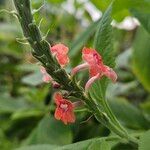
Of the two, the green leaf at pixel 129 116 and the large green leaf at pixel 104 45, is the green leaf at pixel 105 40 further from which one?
the green leaf at pixel 129 116

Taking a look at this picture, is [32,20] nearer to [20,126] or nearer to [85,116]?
[85,116]

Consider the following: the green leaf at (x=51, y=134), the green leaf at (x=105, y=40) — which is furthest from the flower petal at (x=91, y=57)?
the green leaf at (x=51, y=134)

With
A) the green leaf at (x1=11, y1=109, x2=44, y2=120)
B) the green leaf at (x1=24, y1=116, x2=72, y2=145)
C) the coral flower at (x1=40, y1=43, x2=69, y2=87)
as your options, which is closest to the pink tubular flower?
the coral flower at (x1=40, y1=43, x2=69, y2=87)

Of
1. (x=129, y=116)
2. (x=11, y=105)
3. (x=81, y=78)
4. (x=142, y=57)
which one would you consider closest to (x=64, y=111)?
(x=81, y=78)

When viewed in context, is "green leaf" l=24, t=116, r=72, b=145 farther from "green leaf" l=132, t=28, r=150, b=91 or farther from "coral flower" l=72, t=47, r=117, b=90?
"coral flower" l=72, t=47, r=117, b=90

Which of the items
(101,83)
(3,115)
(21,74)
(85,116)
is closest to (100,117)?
(101,83)

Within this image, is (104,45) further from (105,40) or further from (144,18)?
(144,18)

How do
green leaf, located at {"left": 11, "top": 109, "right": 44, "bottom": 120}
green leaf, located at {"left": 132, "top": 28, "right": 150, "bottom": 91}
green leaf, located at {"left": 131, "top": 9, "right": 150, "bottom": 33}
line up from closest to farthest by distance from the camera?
green leaf, located at {"left": 131, "top": 9, "right": 150, "bottom": 33}
green leaf, located at {"left": 132, "top": 28, "right": 150, "bottom": 91}
green leaf, located at {"left": 11, "top": 109, "right": 44, "bottom": 120}
